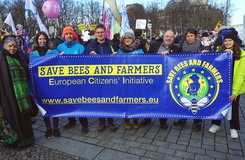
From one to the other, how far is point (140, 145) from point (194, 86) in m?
1.40

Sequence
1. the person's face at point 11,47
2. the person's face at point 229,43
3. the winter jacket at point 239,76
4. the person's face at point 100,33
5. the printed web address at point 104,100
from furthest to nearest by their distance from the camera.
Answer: the person's face at point 100,33 → the printed web address at point 104,100 → the person's face at point 229,43 → the winter jacket at point 239,76 → the person's face at point 11,47

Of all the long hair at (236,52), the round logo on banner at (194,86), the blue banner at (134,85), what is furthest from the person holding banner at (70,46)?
the long hair at (236,52)

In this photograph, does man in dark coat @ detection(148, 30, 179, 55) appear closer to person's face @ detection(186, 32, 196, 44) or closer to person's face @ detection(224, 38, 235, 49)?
person's face @ detection(186, 32, 196, 44)

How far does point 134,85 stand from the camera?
3906mm

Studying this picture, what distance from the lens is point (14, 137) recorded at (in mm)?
3615

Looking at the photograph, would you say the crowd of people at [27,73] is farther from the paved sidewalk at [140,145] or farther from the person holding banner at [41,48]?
the paved sidewalk at [140,145]

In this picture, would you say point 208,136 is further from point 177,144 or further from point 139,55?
point 139,55

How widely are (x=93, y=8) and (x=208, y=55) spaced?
4501cm

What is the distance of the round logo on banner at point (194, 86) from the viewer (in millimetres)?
3742

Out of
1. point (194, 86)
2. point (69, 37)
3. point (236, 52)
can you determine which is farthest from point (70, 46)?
point (236, 52)

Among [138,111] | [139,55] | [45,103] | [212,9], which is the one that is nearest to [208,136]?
[138,111]

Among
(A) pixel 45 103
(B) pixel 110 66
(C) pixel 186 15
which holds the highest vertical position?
(C) pixel 186 15

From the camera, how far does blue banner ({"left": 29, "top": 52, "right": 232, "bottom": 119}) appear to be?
12.3 feet

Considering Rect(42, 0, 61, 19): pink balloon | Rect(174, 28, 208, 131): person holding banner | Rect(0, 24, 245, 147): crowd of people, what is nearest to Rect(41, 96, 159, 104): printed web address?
Rect(0, 24, 245, 147): crowd of people
